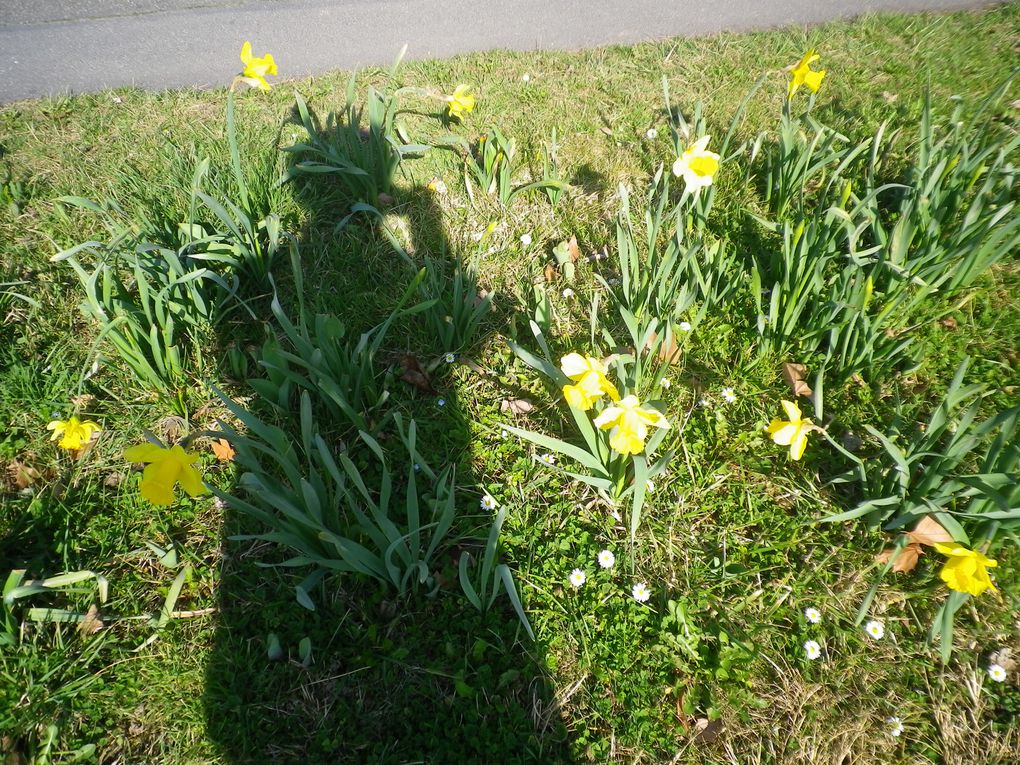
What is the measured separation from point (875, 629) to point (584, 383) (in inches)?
46.4

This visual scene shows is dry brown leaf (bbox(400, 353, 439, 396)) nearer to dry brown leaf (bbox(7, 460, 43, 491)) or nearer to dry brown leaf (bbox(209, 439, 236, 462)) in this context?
dry brown leaf (bbox(209, 439, 236, 462))

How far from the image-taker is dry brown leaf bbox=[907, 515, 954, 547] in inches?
73.4

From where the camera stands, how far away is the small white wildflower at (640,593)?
1.88 meters

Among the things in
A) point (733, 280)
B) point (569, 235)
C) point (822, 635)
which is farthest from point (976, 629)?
point (569, 235)

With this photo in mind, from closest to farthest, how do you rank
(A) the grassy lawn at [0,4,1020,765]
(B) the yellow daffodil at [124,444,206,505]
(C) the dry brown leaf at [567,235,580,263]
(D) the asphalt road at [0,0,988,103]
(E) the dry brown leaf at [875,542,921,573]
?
(B) the yellow daffodil at [124,444,206,505] < (A) the grassy lawn at [0,4,1020,765] < (E) the dry brown leaf at [875,542,921,573] < (C) the dry brown leaf at [567,235,580,263] < (D) the asphalt road at [0,0,988,103]

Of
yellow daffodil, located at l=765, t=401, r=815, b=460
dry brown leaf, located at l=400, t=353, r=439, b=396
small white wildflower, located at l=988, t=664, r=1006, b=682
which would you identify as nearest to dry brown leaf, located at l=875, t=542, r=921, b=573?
small white wildflower, located at l=988, t=664, r=1006, b=682

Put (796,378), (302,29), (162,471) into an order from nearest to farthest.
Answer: (162,471), (796,378), (302,29)

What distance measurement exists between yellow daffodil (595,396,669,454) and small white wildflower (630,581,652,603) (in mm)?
506

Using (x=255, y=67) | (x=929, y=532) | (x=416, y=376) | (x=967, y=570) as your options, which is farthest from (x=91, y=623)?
(x=929, y=532)

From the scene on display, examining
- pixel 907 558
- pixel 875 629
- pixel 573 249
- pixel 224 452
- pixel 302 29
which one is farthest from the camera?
pixel 302 29

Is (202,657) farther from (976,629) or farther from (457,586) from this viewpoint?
(976,629)

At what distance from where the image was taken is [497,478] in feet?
7.20

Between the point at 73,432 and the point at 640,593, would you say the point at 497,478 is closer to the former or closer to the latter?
the point at 640,593

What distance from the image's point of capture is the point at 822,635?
71.3 inches
